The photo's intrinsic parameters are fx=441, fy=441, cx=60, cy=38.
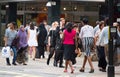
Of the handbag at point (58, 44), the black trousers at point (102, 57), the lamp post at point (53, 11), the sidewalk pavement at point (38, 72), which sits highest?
the lamp post at point (53, 11)

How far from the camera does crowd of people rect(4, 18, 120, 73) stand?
1658cm

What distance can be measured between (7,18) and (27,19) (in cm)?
161

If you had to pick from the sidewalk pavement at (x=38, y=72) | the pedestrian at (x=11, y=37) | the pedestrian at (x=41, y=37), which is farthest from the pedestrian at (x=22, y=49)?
the pedestrian at (x=41, y=37)

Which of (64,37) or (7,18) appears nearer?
(64,37)

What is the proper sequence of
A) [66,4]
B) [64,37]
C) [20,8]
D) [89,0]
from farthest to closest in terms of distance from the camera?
[20,8] < [66,4] < [89,0] < [64,37]

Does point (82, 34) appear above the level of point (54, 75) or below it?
above

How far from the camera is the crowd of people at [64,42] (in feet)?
54.4

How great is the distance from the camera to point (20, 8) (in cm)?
3591

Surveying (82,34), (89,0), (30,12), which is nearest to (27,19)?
(30,12)

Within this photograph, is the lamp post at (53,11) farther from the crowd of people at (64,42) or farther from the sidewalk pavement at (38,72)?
the sidewalk pavement at (38,72)

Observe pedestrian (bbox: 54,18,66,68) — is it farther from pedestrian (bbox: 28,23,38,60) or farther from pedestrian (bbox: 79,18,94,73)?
pedestrian (bbox: 28,23,38,60)

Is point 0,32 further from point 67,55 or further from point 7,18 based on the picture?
point 67,55

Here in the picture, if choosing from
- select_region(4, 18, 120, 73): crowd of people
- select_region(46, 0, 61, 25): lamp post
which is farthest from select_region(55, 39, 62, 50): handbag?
select_region(46, 0, 61, 25): lamp post

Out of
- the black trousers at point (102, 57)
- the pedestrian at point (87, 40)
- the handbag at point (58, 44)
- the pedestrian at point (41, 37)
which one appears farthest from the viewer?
the pedestrian at point (41, 37)
